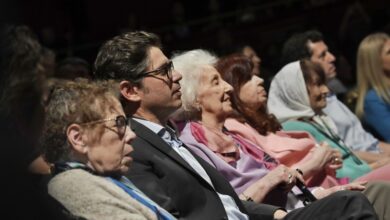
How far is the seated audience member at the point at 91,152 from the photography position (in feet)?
9.21

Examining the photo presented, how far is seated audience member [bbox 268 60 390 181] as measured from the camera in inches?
213

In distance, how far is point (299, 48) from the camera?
6254mm

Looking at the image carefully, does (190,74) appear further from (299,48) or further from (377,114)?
(377,114)

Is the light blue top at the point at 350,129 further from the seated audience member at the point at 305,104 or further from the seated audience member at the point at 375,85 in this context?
the seated audience member at the point at 305,104

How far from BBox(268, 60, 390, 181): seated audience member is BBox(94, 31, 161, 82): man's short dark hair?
1.92 m

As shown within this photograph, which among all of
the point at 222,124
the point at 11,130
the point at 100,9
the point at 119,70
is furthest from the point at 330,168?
the point at 100,9

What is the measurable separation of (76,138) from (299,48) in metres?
3.52

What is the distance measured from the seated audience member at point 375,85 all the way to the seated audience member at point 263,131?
138cm

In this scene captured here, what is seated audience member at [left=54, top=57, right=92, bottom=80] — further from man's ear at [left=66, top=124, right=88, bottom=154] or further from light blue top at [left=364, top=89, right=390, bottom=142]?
man's ear at [left=66, top=124, right=88, bottom=154]

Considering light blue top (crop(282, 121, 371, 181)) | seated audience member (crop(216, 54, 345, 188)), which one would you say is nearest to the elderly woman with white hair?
seated audience member (crop(216, 54, 345, 188))

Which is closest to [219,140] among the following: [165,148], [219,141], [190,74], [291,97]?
[219,141]

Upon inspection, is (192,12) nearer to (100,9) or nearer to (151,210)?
(100,9)

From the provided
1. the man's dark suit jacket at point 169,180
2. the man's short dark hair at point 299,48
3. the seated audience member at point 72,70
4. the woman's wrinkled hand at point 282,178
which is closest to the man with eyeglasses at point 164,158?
the man's dark suit jacket at point 169,180

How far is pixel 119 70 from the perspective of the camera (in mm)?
3592
